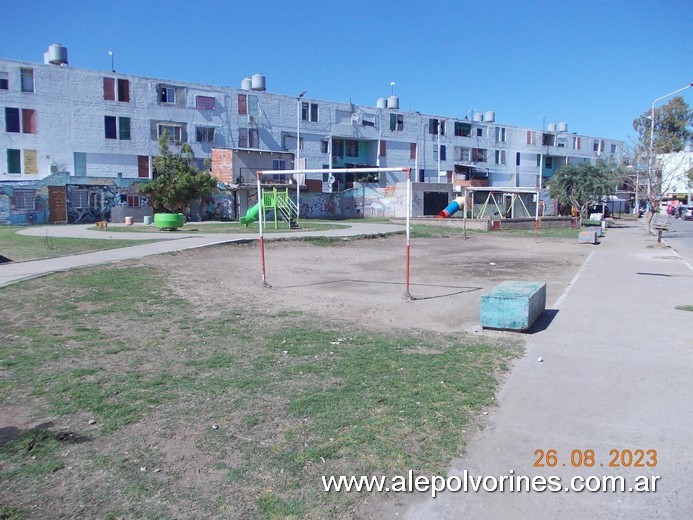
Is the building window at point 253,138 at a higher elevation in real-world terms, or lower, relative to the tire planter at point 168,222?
higher

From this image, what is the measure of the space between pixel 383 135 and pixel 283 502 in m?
60.6

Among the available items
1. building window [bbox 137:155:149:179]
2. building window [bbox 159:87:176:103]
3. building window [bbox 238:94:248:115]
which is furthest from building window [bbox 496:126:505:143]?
building window [bbox 137:155:149:179]

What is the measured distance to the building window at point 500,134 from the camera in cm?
7269

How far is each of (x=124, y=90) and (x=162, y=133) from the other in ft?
18.6

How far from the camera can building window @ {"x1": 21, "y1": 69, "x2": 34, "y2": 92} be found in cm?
4166

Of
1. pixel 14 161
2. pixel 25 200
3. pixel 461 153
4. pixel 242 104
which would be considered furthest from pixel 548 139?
pixel 25 200

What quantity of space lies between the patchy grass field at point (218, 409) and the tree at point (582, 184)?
146 feet

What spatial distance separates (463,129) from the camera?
227 ft

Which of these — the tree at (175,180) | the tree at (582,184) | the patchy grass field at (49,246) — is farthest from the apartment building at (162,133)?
the patchy grass field at (49,246)

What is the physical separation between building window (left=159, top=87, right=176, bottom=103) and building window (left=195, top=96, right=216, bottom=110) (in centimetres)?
199

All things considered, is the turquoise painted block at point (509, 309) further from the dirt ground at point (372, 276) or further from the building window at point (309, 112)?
the building window at point (309, 112)

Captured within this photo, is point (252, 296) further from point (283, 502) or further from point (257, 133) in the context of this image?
point (257, 133)

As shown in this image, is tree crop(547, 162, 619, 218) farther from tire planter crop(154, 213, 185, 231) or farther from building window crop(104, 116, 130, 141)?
building window crop(104, 116, 130, 141)

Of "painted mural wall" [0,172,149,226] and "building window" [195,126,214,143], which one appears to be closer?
"painted mural wall" [0,172,149,226]
